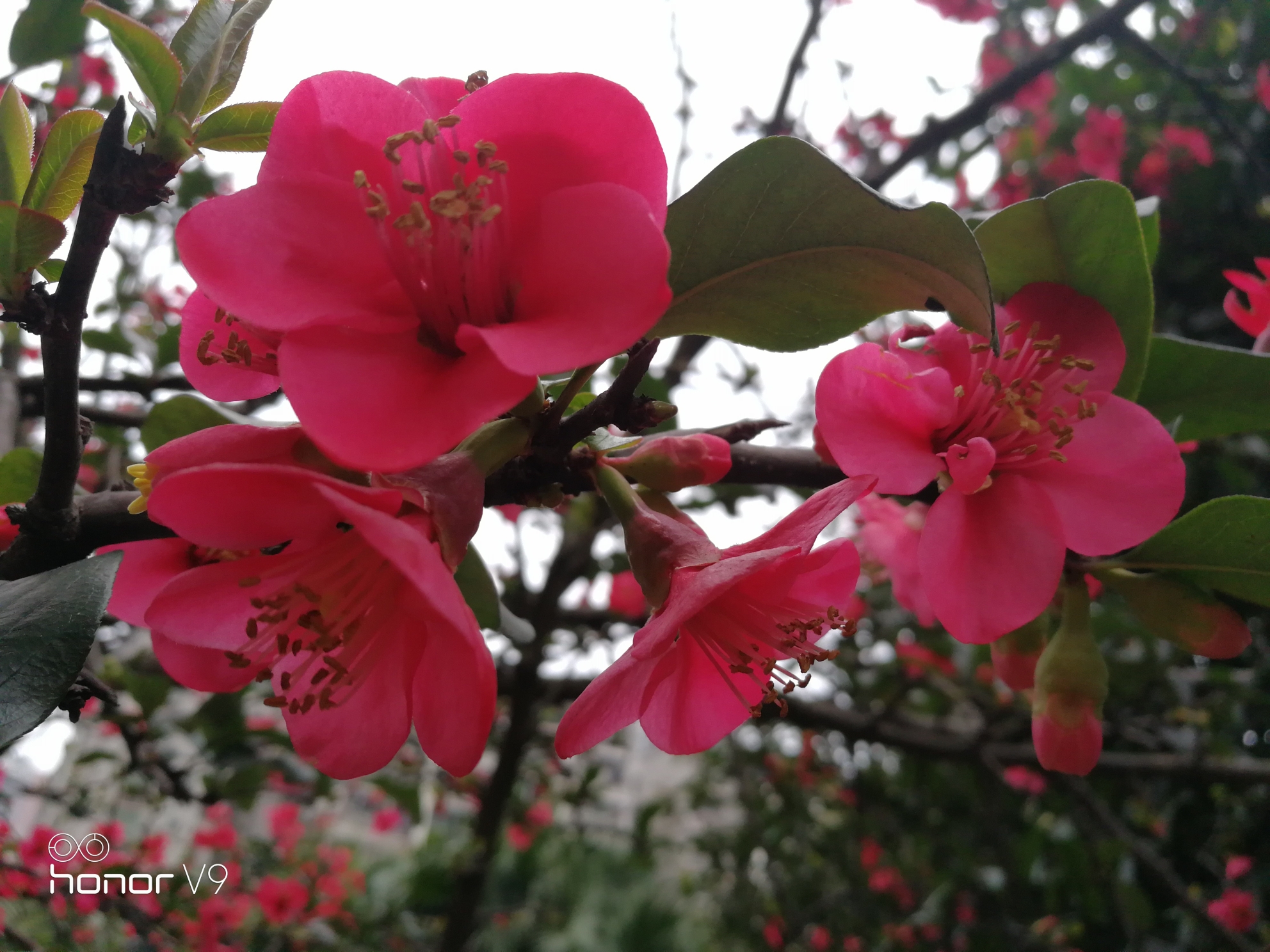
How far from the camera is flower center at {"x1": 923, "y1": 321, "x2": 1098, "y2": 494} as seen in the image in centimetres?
59

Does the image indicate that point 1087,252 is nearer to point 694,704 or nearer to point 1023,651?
point 1023,651

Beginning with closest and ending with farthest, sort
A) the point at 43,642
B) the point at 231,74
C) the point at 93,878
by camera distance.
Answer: the point at 43,642
the point at 231,74
the point at 93,878

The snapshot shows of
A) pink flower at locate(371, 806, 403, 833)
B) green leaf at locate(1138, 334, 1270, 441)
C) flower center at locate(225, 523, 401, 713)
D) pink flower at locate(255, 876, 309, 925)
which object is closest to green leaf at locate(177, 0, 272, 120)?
flower center at locate(225, 523, 401, 713)

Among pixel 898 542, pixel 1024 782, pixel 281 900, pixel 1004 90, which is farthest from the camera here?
pixel 1024 782

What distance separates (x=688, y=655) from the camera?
57 cm

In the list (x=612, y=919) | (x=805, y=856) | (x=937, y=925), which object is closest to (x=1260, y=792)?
(x=937, y=925)

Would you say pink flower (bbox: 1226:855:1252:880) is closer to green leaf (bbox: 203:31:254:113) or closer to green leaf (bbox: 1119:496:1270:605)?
green leaf (bbox: 1119:496:1270:605)

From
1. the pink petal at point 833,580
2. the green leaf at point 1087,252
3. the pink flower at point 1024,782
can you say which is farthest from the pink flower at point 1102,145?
the pink petal at point 833,580

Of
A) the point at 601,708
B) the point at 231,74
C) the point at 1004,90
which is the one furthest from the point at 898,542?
the point at 1004,90

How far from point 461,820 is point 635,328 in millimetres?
4840

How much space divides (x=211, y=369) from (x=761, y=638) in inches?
16.7

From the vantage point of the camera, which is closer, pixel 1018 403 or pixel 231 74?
pixel 231 74

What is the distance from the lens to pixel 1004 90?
6.26ft

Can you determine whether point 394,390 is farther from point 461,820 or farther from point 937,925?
point 461,820
